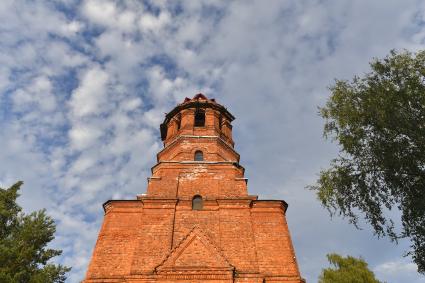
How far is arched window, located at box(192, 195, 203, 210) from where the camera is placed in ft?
52.1

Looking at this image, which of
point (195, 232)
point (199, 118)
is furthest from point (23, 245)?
point (199, 118)

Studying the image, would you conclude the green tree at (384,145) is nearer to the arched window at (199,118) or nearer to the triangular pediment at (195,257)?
the triangular pediment at (195,257)

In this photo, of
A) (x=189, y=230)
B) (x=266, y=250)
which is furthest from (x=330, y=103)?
(x=189, y=230)

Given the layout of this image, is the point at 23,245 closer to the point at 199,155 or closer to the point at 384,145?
the point at 199,155

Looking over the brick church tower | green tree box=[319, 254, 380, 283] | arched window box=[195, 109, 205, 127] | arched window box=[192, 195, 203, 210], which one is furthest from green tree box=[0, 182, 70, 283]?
green tree box=[319, 254, 380, 283]

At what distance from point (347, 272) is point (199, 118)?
11818 millimetres

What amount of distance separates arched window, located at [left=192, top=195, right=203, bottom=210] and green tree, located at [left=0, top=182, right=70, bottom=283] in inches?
229

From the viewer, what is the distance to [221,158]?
62.1ft

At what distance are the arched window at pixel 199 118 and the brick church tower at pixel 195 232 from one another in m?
3.23

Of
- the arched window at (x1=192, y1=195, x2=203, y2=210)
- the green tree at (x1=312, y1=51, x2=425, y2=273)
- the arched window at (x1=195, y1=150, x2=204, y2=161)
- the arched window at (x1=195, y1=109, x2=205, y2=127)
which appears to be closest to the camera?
the green tree at (x1=312, y1=51, x2=425, y2=273)

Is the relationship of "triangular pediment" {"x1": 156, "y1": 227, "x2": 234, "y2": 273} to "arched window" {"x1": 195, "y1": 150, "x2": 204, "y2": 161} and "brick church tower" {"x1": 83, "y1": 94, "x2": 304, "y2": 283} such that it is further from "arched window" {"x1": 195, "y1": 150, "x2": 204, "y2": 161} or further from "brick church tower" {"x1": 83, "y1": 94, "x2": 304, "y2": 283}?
"arched window" {"x1": 195, "y1": 150, "x2": 204, "y2": 161}

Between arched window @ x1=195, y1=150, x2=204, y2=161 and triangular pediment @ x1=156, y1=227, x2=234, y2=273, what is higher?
arched window @ x1=195, y1=150, x2=204, y2=161

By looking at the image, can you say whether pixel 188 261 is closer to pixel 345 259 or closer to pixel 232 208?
pixel 232 208

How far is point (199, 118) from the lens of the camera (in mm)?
22078
